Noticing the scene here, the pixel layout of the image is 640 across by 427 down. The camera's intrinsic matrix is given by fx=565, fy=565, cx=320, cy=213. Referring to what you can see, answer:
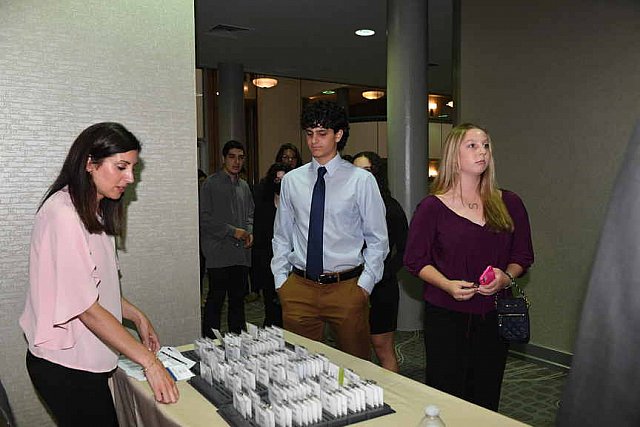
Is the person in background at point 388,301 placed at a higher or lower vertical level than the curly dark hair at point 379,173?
lower

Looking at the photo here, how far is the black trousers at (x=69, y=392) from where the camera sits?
1.75 metres

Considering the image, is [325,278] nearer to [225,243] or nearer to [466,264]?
[466,264]

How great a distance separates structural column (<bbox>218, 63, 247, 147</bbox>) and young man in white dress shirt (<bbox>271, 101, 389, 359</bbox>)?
6382 mm

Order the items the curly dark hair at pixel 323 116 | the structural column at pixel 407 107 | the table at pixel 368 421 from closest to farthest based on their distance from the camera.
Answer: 1. the table at pixel 368 421
2. the curly dark hair at pixel 323 116
3. the structural column at pixel 407 107

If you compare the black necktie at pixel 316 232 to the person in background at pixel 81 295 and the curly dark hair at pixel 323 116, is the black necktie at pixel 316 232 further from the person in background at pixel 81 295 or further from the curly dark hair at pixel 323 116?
the person in background at pixel 81 295

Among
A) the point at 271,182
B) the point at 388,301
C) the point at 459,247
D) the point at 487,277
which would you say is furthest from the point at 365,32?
the point at 487,277

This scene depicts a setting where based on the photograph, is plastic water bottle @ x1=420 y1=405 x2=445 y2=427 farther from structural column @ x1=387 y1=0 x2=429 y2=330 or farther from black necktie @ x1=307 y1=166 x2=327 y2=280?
structural column @ x1=387 y1=0 x2=429 y2=330

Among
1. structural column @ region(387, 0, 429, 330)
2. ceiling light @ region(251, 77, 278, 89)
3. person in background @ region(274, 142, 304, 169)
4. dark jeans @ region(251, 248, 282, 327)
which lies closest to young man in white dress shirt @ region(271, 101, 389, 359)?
dark jeans @ region(251, 248, 282, 327)

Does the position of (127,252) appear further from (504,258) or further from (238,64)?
(238,64)

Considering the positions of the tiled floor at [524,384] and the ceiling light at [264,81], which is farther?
the ceiling light at [264,81]

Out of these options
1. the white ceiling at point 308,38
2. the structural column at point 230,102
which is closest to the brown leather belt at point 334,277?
the white ceiling at point 308,38

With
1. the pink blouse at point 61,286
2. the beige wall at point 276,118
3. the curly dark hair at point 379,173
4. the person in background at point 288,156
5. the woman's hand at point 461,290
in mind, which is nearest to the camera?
the pink blouse at point 61,286

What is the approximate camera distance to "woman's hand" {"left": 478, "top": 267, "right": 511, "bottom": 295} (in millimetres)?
2275

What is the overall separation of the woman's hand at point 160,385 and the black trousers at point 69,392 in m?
0.23
